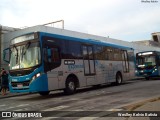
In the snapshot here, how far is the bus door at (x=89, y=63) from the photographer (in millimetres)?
17492

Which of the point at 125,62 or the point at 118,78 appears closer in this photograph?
the point at 118,78

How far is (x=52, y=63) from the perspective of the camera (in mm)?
14469

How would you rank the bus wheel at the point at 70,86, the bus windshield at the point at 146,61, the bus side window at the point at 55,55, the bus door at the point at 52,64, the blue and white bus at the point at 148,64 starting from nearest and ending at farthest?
1. the bus door at the point at 52,64
2. the bus side window at the point at 55,55
3. the bus wheel at the point at 70,86
4. the blue and white bus at the point at 148,64
5. the bus windshield at the point at 146,61

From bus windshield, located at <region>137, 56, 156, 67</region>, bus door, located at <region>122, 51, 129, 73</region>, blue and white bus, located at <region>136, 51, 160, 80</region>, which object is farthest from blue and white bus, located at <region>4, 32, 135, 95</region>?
bus windshield, located at <region>137, 56, 156, 67</region>

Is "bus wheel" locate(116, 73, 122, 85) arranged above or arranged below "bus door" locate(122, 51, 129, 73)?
below

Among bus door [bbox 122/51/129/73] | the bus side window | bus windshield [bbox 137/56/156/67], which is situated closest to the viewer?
the bus side window

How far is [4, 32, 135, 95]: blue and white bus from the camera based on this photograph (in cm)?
1369

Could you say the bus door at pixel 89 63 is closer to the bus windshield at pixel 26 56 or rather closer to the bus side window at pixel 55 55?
the bus side window at pixel 55 55

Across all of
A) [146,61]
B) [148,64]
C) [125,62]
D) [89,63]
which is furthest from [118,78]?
[146,61]

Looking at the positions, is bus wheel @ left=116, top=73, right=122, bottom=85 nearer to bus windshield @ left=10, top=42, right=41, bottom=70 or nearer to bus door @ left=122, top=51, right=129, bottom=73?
bus door @ left=122, top=51, right=129, bottom=73

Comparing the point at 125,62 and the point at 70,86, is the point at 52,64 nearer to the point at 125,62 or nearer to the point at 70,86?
the point at 70,86

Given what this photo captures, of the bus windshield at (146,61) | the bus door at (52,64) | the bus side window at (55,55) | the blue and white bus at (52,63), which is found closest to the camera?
the blue and white bus at (52,63)

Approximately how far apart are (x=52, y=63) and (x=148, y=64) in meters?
17.1

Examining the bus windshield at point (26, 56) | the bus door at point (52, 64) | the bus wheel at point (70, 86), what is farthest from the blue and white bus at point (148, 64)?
the bus windshield at point (26, 56)
